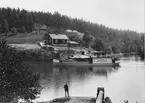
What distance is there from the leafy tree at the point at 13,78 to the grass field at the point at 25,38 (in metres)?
97.4

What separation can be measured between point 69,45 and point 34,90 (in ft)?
297

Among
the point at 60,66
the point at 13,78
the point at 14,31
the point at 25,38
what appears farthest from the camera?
the point at 14,31

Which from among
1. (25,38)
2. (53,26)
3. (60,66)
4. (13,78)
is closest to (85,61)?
(60,66)

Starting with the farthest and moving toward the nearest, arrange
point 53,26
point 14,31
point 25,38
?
point 53,26
point 14,31
point 25,38

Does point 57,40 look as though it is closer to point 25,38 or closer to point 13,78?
point 25,38

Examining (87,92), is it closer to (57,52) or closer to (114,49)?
(57,52)

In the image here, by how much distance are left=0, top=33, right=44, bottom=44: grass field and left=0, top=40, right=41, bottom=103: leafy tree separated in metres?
97.4

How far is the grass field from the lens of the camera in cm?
11875

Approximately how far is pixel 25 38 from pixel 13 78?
110294 mm

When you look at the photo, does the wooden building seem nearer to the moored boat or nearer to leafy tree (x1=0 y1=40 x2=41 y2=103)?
the moored boat

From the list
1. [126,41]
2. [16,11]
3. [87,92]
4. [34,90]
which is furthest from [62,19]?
[34,90]

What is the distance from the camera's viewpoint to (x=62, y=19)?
598 feet

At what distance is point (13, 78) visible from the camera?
1847cm

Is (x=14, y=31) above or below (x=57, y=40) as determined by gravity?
above
